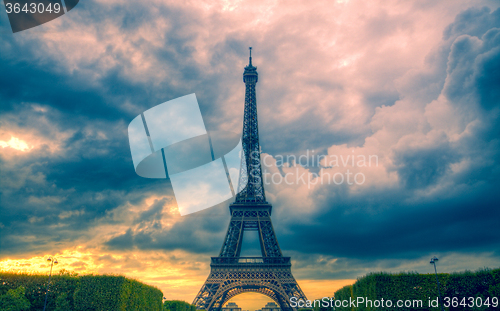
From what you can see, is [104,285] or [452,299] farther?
[104,285]

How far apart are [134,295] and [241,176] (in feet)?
124

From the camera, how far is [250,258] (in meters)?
55.4

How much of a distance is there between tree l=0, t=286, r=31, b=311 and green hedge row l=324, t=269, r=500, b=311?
28.3 metres

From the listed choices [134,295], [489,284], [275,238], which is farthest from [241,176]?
[489,284]

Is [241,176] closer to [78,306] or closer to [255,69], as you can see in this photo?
[255,69]

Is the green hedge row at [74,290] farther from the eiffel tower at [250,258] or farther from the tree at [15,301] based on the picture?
the eiffel tower at [250,258]

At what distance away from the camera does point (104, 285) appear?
94.1 ft

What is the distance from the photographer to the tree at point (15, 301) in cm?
2528

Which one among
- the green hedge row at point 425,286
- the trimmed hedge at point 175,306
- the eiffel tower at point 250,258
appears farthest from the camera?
the eiffel tower at point 250,258

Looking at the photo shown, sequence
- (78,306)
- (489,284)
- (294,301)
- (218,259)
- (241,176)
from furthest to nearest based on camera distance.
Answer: (241,176) → (218,259) → (294,301) → (78,306) → (489,284)

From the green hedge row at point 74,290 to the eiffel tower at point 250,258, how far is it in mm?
21821

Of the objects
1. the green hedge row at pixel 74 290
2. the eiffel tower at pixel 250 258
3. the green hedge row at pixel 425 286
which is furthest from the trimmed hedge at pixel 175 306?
the green hedge row at pixel 425 286

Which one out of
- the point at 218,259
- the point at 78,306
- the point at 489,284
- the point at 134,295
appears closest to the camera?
the point at 489,284

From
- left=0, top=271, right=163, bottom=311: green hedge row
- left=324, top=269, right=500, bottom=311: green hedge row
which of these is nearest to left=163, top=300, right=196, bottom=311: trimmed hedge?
left=0, top=271, right=163, bottom=311: green hedge row
